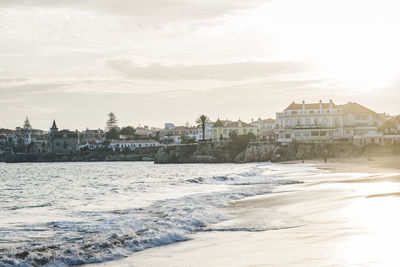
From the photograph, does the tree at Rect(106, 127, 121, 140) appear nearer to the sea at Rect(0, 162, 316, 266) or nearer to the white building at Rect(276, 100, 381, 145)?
the white building at Rect(276, 100, 381, 145)

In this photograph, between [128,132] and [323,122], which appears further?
[128,132]

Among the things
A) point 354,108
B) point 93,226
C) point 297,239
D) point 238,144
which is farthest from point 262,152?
point 297,239

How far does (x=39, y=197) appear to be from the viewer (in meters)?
29.6

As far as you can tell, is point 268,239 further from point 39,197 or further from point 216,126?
point 216,126

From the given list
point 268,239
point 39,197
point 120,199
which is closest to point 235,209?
point 268,239

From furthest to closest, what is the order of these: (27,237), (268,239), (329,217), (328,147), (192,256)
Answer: (328,147)
(329,217)
(27,237)
(268,239)
(192,256)

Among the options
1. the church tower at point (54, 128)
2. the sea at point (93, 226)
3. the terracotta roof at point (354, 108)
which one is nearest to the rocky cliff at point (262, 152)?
the terracotta roof at point (354, 108)

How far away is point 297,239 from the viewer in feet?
42.1

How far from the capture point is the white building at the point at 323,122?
9688cm

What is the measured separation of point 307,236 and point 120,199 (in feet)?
52.8

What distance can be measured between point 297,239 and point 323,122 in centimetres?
9173

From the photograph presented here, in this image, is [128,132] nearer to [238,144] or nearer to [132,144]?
[132,144]

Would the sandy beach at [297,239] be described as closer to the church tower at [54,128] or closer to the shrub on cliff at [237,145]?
the shrub on cliff at [237,145]

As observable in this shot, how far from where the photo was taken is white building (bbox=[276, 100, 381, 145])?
318 ft
